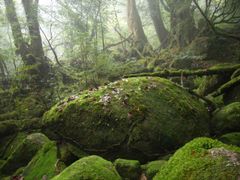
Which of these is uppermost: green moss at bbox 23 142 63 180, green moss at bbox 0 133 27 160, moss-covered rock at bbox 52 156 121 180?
moss-covered rock at bbox 52 156 121 180

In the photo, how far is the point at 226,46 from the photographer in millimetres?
11422

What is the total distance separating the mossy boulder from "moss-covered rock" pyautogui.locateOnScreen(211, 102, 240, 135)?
87.8 inches

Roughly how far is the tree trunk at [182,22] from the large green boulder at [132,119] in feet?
26.2

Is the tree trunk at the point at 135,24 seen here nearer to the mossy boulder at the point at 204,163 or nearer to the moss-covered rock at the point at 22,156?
the moss-covered rock at the point at 22,156

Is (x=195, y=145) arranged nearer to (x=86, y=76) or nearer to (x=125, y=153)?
(x=125, y=153)

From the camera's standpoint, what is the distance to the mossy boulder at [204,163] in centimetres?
311

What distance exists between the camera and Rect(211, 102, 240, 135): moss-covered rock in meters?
5.66

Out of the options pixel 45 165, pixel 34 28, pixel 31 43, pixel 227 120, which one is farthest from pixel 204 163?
pixel 34 28

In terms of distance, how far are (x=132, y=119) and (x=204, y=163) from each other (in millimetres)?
2487

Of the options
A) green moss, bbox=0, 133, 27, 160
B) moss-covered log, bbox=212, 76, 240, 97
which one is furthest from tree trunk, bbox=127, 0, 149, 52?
green moss, bbox=0, 133, 27, 160

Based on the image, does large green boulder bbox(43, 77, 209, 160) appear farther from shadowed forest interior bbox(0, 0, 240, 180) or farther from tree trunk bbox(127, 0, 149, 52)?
tree trunk bbox(127, 0, 149, 52)

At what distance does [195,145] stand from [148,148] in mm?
1847

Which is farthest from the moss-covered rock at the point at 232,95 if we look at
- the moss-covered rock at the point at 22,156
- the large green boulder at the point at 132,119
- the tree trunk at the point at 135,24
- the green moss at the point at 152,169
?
the tree trunk at the point at 135,24

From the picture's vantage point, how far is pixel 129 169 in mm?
4750
